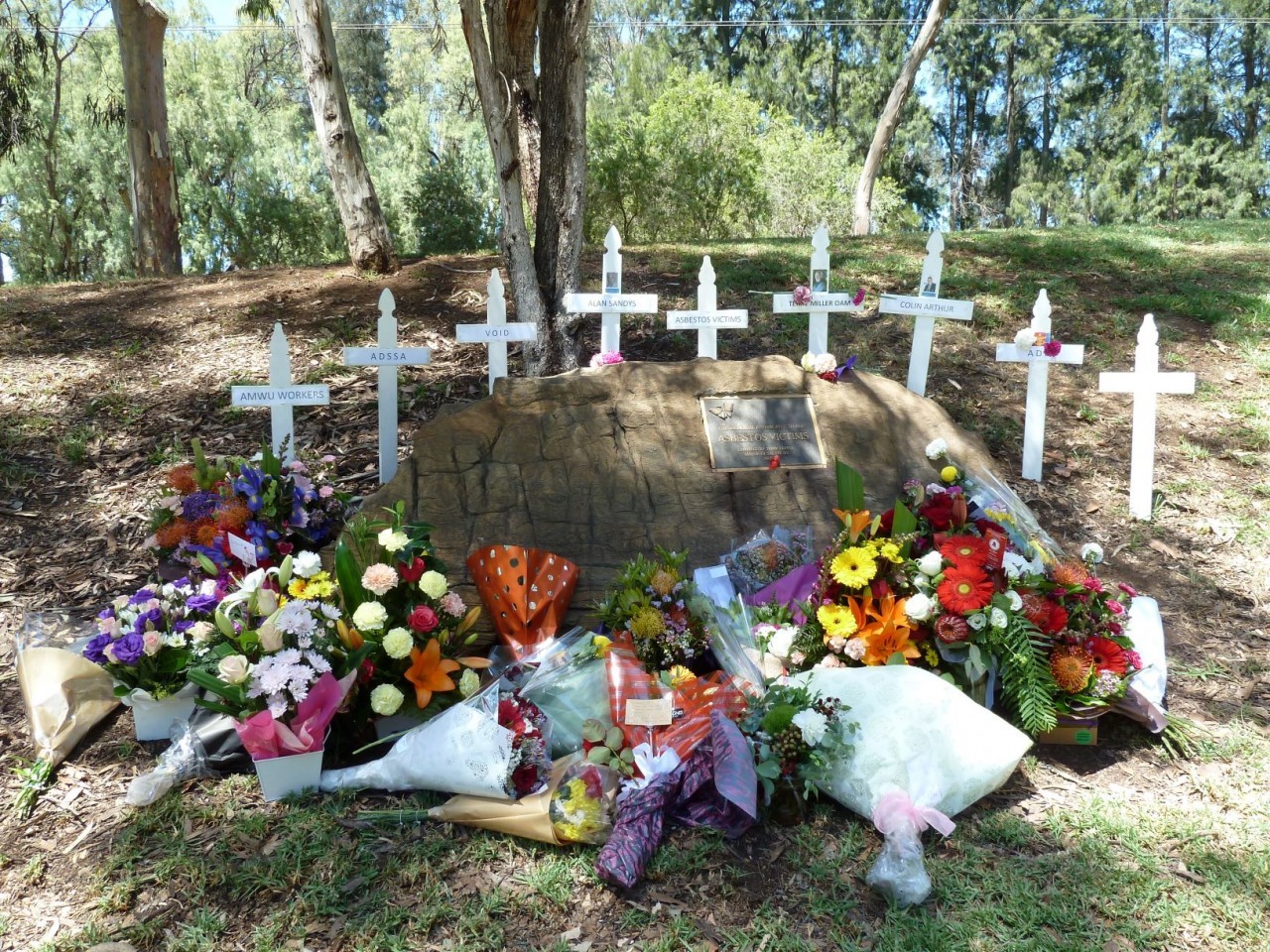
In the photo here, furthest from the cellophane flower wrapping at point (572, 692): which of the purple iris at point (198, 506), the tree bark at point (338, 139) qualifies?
the tree bark at point (338, 139)

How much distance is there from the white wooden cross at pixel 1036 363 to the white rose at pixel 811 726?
3.07 metres

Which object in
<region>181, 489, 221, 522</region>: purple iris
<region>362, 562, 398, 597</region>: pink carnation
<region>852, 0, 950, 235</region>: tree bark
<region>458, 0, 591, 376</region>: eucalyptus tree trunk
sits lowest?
<region>362, 562, 398, 597</region>: pink carnation

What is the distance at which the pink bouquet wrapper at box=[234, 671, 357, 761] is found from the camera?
9.59ft

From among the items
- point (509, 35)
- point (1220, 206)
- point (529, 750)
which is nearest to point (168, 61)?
point (509, 35)

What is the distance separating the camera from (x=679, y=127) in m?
19.4

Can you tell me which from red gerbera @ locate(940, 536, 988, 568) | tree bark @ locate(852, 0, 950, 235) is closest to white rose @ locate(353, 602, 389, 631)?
red gerbera @ locate(940, 536, 988, 568)

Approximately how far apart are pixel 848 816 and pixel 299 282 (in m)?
6.93

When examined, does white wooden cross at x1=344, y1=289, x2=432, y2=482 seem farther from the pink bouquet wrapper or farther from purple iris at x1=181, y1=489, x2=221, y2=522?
the pink bouquet wrapper

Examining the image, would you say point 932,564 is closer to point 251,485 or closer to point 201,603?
point 201,603

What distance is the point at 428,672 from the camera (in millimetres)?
3334

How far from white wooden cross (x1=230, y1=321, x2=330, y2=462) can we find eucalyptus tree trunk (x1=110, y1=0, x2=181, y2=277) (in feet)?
25.9

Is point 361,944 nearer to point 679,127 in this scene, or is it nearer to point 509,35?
point 509,35

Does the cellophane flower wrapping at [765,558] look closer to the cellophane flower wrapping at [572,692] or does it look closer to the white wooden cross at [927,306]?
the cellophane flower wrapping at [572,692]

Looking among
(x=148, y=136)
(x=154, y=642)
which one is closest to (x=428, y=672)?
(x=154, y=642)
